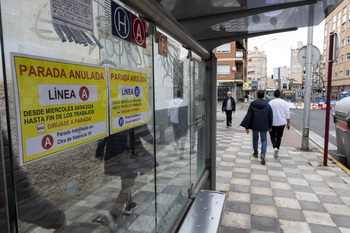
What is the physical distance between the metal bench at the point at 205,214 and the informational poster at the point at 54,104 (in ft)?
4.82

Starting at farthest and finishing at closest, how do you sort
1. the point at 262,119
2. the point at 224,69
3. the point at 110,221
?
the point at 224,69, the point at 262,119, the point at 110,221

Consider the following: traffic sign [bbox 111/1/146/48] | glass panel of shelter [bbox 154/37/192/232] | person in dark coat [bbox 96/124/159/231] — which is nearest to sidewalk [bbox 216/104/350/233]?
glass panel of shelter [bbox 154/37/192/232]

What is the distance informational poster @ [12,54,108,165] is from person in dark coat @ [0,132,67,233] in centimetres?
8

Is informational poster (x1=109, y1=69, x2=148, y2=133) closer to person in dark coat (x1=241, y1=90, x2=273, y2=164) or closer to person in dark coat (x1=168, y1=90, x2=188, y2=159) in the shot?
person in dark coat (x1=168, y1=90, x2=188, y2=159)

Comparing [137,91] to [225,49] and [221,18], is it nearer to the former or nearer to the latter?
[221,18]

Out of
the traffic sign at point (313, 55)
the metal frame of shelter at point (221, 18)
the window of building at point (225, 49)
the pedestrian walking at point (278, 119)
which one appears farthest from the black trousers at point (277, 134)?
the window of building at point (225, 49)

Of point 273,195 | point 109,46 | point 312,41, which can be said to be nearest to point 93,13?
point 109,46

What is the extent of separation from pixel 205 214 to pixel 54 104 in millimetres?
1985

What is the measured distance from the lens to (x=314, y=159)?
6289 millimetres

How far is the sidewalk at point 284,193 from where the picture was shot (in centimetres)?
328

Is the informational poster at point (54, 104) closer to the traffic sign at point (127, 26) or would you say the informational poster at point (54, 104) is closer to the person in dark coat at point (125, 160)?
the person in dark coat at point (125, 160)

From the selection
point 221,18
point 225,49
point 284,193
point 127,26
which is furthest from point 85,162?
point 225,49

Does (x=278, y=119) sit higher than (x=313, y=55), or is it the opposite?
(x=313, y=55)

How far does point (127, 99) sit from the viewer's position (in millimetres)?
1527
